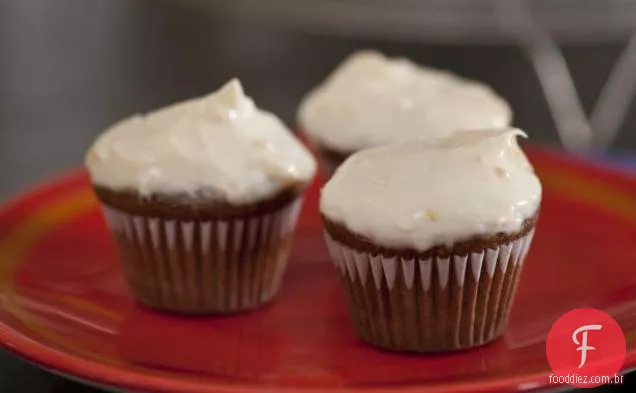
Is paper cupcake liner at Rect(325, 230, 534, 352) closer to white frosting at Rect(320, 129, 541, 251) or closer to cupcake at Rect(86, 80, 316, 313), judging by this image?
white frosting at Rect(320, 129, 541, 251)

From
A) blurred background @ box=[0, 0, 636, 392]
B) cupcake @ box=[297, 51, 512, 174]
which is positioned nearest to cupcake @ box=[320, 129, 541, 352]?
cupcake @ box=[297, 51, 512, 174]

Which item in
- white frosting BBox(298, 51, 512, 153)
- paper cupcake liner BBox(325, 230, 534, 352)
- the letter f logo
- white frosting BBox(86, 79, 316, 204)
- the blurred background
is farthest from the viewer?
the blurred background

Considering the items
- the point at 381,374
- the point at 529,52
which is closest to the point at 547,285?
the point at 381,374

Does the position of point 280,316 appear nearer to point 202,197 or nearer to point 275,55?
point 202,197

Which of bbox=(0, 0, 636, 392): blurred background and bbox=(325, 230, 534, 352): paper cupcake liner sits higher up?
bbox=(325, 230, 534, 352): paper cupcake liner

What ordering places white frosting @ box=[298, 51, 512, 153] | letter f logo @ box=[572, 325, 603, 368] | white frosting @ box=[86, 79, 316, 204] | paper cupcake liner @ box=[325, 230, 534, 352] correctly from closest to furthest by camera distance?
letter f logo @ box=[572, 325, 603, 368]
paper cupcake liner @ box=[325, 230, 534, 352]
white frosting @ box=[86, 79, 316, 204]
white frosting @ box=[298, 51, 512, 153]

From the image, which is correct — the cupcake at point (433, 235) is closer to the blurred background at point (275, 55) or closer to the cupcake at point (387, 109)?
the cupcake at point (387, 109)

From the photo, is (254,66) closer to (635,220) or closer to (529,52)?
(529,52)

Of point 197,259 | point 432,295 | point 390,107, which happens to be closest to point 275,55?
point 390,107
